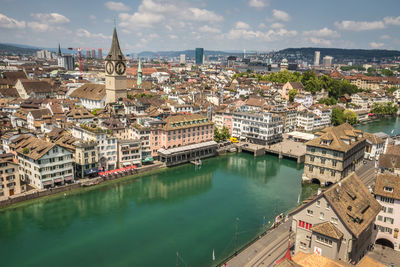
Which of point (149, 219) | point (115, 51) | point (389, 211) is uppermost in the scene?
point (115, 51)

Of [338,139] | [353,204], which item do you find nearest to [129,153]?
[338,139]

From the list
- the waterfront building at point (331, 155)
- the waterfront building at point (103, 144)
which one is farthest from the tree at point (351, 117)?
the waterfront building at point (103, 144)

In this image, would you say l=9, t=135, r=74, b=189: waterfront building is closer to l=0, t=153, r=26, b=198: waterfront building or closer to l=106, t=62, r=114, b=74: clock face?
l=0, t=153, r=26, b=198: waterfront building

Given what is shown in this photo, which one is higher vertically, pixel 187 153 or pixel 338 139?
pixel 338 139

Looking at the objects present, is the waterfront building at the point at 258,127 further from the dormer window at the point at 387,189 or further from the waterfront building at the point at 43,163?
the waterfront building at the point at 43,163

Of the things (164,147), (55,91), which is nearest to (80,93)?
(55,91)

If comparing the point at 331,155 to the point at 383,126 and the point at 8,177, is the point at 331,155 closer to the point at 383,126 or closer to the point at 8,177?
the point at 8,177

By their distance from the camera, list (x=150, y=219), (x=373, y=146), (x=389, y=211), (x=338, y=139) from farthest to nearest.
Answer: (x=373, y=146), (x=338, y=139), (x=150, y=219), (x=389, y=211)
